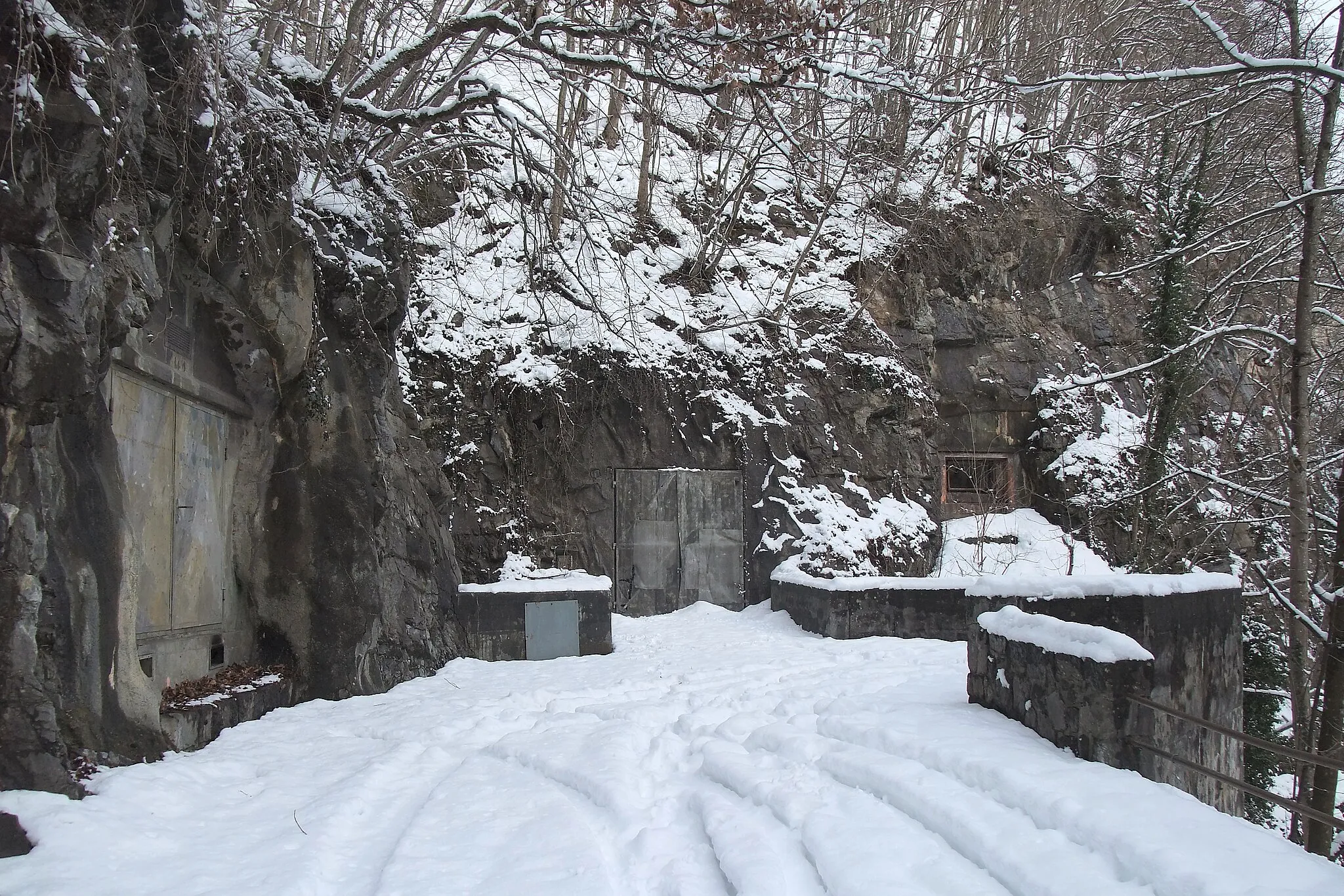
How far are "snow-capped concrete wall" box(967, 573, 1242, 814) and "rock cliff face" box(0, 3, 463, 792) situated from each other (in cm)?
Result: 499

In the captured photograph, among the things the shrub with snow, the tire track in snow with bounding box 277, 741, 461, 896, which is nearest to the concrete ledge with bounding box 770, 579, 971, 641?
the shrub with snow

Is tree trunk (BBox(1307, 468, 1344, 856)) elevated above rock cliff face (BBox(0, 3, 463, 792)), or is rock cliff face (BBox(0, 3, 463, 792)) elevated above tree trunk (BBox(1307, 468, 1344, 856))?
rock cliff face (BBox(0, 3, 463, 792))

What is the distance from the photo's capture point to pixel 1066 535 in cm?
1705

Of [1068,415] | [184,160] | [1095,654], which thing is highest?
[184,160]

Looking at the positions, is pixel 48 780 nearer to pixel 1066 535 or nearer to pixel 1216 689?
pixel 1216 689

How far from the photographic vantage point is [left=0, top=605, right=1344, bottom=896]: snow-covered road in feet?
10.5

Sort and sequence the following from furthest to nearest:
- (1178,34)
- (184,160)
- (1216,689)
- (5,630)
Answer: (1178,34), (1216,689), (184,160), (5,630)

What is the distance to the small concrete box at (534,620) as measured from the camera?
386 inches

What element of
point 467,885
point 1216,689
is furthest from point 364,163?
point 1216,689

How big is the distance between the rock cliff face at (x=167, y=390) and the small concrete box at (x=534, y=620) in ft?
1.10

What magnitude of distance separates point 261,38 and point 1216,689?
9.51 metres

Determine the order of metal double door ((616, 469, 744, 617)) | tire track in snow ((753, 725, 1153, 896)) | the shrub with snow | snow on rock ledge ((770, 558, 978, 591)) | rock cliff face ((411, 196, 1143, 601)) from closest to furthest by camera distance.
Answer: tire track in snow ((753, 725, 1153, 896))
snow on rock ledge ((770, 558, 978, 591))
rock cliff face ((411, 196, 1143, 601))
metal double door ((616, 469, 744, 617))
the shrub with snow

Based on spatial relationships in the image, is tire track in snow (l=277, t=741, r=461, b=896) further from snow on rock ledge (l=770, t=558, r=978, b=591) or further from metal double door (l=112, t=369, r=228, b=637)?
snow on rock ledge (l=770, t=558, r=978, b=591)

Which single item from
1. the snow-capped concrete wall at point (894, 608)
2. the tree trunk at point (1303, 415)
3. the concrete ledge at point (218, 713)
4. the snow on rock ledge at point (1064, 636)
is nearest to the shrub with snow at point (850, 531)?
the snow-capped concrete wall at point (894, 608)
